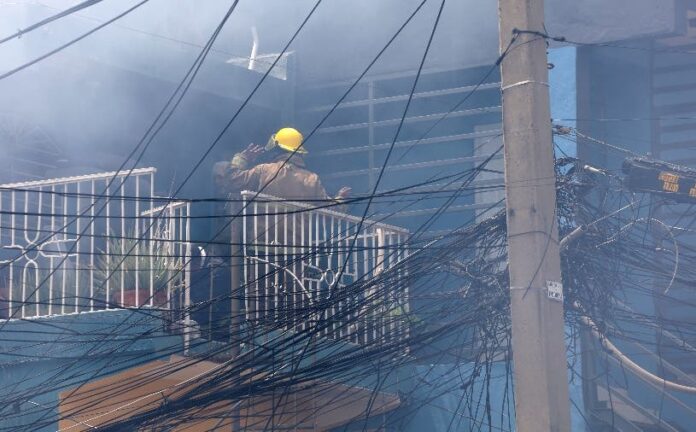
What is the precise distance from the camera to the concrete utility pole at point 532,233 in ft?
18.6

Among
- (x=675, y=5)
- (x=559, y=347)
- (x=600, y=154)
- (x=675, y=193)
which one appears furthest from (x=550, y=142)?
(x=675, y=5)

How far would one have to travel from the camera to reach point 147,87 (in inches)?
476

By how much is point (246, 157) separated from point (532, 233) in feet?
18.3

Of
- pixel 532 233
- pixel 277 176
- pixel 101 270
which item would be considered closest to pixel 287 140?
pixel 277 176

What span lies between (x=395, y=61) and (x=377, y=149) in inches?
46.0

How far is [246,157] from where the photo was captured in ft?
35.6

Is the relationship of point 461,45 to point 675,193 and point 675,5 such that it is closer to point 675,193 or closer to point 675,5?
point 675,5

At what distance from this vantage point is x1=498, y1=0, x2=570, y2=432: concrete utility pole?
18.6 ft

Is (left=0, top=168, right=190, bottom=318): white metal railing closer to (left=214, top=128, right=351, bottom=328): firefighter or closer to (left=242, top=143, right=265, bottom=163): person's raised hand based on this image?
(left=214, top=128, right=351, bottom=328): firefighter

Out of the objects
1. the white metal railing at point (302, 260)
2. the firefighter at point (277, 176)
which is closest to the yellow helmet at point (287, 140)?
the firefighter at point (277, 176)

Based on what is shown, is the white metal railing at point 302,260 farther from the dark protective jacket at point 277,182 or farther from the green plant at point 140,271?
the green plant at point 140,271

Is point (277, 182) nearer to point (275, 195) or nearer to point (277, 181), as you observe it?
point (277, 181)

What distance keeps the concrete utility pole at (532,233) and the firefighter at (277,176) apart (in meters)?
4.45

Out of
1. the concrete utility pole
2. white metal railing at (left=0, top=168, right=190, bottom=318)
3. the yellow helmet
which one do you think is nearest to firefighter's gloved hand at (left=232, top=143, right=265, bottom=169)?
the yellow helmet
